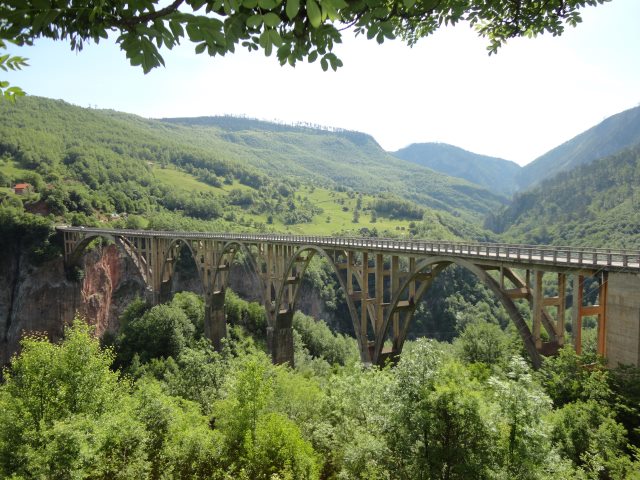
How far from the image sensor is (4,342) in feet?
177

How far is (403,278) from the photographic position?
2431cm

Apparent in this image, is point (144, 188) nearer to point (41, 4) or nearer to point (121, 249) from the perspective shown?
point (121, 249)

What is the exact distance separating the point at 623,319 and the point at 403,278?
1179cm

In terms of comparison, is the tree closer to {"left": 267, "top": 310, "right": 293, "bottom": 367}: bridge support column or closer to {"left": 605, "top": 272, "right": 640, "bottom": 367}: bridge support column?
{"left": 605, "top": 272, "right": 640, "bottom": 367}: bridge support column

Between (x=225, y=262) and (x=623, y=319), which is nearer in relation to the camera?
(x=623, y=319)

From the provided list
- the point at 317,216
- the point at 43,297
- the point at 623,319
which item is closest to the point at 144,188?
the point at 43,297

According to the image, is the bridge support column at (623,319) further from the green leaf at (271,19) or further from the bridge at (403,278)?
the green leaf at (271,19)

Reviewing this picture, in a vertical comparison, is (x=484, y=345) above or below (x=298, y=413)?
above

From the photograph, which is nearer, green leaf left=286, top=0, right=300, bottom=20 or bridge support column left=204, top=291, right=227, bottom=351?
green leaf left=286, top=0, right=300, bottom=20

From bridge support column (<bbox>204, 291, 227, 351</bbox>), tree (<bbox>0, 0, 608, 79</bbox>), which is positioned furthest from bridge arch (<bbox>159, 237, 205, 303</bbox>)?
tree (<bbox>0, 0, 608, 79</bbox>)

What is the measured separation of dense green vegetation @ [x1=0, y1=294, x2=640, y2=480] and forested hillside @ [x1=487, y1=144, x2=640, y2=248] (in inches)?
4497

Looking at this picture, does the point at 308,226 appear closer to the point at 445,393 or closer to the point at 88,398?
the point at 88,398

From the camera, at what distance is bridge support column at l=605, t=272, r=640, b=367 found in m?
13.5

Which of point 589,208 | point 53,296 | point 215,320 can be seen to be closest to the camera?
point 215,320
